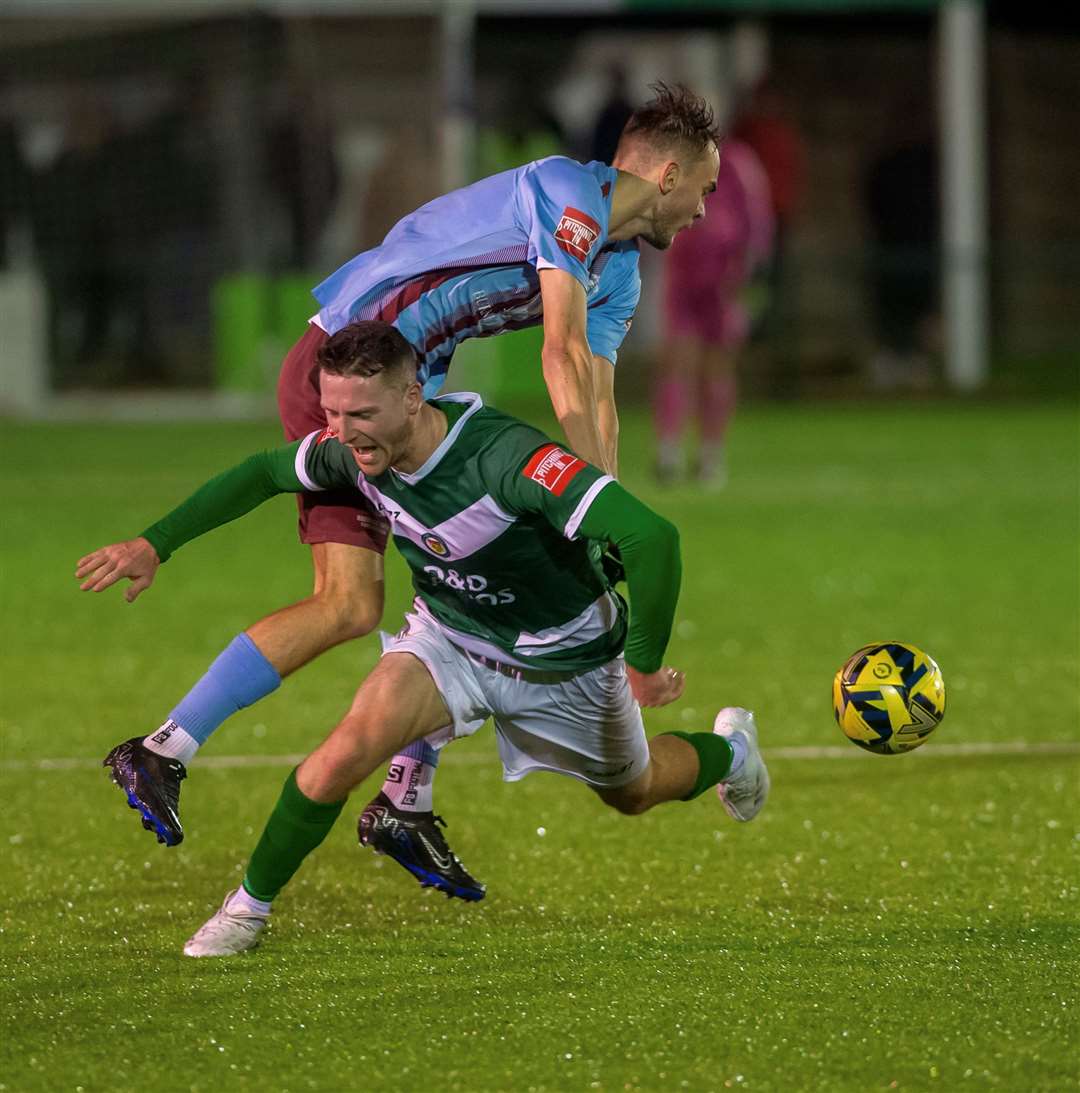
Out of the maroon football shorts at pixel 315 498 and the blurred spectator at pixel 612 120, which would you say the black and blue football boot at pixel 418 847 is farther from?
the blurred spectator at pixel 612 120

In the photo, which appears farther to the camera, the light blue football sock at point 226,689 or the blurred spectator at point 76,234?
the blurred spectator at point 76,234

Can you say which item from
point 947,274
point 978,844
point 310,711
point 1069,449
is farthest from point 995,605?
point 947,274

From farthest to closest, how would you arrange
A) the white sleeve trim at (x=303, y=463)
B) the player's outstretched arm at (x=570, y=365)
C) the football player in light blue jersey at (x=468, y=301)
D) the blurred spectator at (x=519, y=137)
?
1. the blurred spectator at (x=519, y=137)
2. the football player in light blue jersey at (x=468, y=301)
3. the player's outstretched arm at (x=570, y=365)
4. the white sleeve trim at (x=303, y=463)

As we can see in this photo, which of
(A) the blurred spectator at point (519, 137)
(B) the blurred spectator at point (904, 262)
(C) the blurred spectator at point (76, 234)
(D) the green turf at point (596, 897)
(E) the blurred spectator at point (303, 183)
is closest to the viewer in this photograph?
(D) the green turf at point (596, 897)

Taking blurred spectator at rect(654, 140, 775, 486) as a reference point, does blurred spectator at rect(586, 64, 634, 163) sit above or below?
above

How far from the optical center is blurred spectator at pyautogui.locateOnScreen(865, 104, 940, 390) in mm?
22281

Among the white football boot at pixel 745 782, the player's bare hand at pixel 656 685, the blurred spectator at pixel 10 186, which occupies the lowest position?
the white football boot at pixel 745 782

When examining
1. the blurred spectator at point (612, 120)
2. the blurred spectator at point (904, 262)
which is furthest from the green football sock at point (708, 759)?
the blurred spectator at point (904, 262)

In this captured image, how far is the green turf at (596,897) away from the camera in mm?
Answer: 3639

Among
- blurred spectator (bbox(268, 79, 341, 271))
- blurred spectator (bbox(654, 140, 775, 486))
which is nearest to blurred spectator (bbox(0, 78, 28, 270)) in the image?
blurred spectator (bbox(268, 79, 341, 271))

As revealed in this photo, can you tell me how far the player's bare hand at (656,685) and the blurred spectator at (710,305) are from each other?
9450 millimetres

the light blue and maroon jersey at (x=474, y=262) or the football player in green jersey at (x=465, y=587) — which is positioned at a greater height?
the light blue and maroon jersey at (x=474, y=262)

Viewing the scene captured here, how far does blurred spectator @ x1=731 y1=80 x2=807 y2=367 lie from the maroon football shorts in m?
13.5

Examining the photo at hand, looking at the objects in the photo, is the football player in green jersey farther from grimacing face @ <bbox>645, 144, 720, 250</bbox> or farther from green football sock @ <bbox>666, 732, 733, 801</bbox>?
grimacing face @ <bbox>645, 144, 720, 250</bbox>
